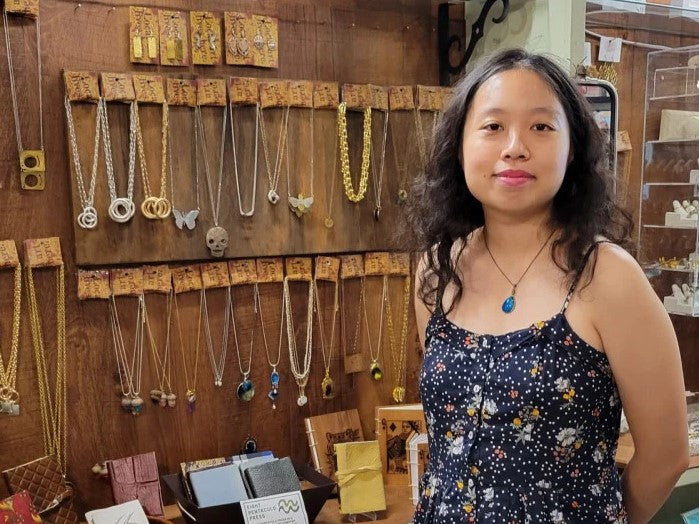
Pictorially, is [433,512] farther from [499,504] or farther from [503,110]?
[503,110]

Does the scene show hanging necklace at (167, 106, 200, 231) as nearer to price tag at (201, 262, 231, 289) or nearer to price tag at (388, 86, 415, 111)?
price tag at (201, 262, 231, 289)

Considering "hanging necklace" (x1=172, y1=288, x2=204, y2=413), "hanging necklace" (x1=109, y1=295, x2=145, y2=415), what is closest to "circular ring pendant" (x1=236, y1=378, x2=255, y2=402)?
"hanging necklace" (x1=172, y1=288, x2=204, y2=413)

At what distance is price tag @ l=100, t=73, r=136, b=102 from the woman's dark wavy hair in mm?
696

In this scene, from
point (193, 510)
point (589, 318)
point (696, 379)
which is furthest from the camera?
point (696, 379)

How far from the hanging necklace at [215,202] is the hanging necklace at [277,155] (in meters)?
0.10

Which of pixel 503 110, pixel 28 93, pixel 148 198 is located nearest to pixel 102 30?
pixel 28 93

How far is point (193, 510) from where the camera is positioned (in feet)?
5.07

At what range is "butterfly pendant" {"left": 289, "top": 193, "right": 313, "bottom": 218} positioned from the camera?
1820mm

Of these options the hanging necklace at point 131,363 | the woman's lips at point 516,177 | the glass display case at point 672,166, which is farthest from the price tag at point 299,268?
the glass display case at point 672,166

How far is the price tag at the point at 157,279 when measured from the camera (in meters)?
1.70

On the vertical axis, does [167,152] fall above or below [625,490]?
above

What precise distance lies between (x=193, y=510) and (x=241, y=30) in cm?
106

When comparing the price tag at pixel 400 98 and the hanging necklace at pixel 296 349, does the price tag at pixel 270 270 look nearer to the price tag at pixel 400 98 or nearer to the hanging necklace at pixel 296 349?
the hanging necklace at pixel 296 349

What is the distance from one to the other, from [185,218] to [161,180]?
3.9 inches
